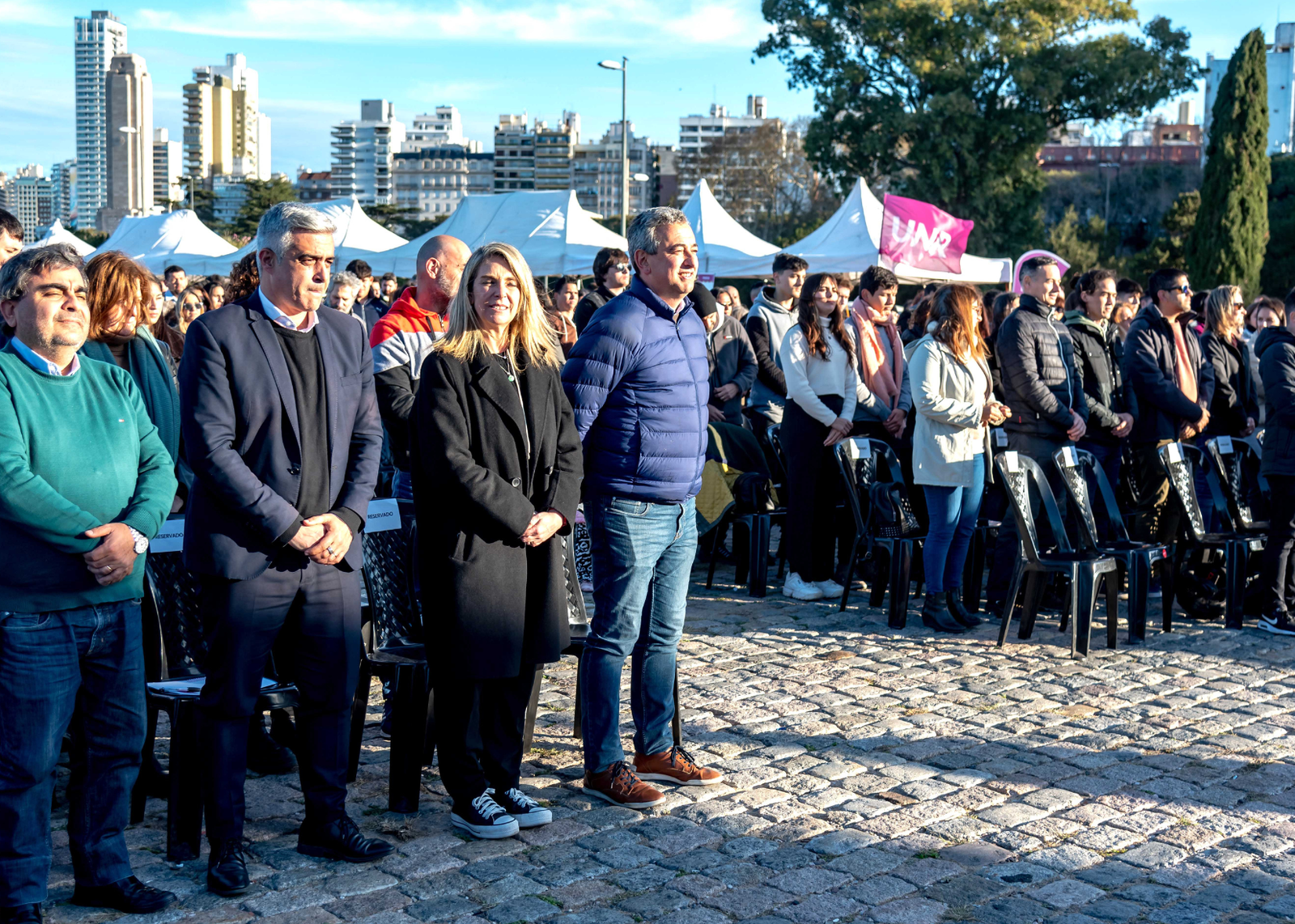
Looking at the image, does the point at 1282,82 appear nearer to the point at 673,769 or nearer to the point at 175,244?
the point at 175,244

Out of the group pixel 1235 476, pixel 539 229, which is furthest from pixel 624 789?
pixel 539 229

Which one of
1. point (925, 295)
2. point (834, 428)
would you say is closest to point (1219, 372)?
point (925, 295)

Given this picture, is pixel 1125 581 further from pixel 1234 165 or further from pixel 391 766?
Result: pixel 1234 165

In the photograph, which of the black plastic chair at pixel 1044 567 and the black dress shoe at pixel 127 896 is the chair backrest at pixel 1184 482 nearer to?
the black plastic chair at pixel 1044 567

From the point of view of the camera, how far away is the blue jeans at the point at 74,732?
11.0ft

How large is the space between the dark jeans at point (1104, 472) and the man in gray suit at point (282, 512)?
16.4 feet

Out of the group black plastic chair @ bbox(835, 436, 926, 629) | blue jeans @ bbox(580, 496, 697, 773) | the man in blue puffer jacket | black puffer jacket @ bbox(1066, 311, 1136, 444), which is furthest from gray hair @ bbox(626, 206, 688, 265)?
black puffer jacket @ bbox(1066, 311, 1136, 444)

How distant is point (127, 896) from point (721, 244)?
15246 mm

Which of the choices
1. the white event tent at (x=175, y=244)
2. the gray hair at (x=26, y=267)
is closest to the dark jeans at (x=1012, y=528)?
the gray hair at (x=26, y=267)

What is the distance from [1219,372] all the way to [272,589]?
273 inches

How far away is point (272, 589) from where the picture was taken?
3.69 meters

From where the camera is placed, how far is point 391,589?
4.69 m

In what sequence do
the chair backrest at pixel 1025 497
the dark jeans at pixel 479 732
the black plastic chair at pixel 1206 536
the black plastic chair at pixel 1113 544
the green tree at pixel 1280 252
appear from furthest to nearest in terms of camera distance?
1. the green tree at pixel 1280 252
2. the black plastic chair at pixel 1206 536
3. the black plastic chair at pixel 1113 544
4. the chair backrest at pixel 1025 497
5. the dark jeans at pixel 479 732

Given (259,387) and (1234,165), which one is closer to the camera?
(259,387)
